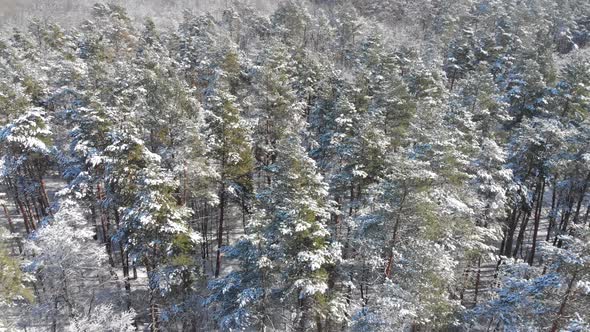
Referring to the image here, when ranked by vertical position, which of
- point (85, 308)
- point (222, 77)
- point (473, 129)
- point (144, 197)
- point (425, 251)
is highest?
point (222, 77)

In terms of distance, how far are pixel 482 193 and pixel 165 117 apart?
63.2 ft

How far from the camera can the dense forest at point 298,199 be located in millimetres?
18203

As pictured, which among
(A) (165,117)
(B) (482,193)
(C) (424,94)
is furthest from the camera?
(C) (424,94)

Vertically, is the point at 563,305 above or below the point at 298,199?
below

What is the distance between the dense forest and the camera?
18.2 metres

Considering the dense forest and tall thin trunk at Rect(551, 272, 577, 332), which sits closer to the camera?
tall thin trunk at Rect(551, 272, 577, 332)

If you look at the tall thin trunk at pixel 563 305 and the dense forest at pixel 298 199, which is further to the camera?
the dense forest at pixel 298 199

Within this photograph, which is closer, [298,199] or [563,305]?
[563,305]

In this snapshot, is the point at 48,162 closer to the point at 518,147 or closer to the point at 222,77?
the point at 222,77

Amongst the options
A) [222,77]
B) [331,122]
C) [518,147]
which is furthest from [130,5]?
[518,147]

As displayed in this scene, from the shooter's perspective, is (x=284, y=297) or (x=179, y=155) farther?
(x=179, y=155)

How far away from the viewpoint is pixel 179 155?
2423 cm

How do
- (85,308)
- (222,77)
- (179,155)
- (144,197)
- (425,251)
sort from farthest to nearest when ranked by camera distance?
(222,77) → (85,308) → (179,155) → (144,197) → (425,251)

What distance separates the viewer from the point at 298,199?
18266 mm
